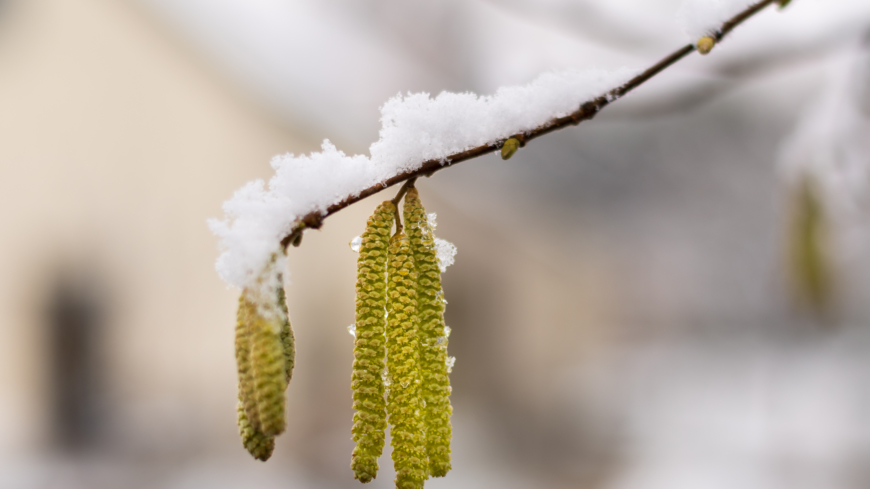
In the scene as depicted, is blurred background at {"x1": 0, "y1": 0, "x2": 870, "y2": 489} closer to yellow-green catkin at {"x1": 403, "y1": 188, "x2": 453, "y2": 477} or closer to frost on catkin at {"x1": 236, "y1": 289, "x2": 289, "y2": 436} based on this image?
yellow-green catkin at {"x1": 403, "y1": 188, "x2": 453, "y2": 477}

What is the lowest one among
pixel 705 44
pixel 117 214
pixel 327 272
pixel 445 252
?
pixel 445 252

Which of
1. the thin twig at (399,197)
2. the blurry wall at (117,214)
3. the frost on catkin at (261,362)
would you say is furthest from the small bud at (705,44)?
the blurry wall at (117,214)

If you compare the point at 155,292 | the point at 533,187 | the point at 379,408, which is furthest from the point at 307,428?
the point at 379,408

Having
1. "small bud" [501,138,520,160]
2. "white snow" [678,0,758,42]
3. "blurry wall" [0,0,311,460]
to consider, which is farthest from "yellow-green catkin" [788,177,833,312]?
→ "blurry wall" [0,0,311,460]

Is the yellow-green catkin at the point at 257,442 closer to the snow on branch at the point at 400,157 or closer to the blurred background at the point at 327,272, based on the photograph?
the snow on branch at the point at 400,157

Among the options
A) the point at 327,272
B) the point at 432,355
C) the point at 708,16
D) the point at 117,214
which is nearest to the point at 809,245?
the point at 708,16

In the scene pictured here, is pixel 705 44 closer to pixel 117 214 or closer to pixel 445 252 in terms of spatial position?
pixel 445 252
